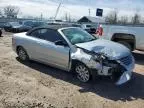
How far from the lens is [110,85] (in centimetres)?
759

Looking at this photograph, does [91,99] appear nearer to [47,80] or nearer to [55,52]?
[47,80]

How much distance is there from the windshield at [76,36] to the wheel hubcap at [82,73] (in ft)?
3.12

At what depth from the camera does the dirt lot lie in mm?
6207

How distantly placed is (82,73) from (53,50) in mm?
1409

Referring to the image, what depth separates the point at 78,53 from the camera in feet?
25.5

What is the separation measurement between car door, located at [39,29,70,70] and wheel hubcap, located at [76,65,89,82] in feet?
1.66

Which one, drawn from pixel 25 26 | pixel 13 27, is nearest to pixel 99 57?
pixel 25 26

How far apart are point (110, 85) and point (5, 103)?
2980mm

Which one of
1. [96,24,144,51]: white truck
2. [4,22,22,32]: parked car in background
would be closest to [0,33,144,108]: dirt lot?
[96,24,144,51]: white truck

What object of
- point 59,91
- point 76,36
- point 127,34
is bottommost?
point 59,91

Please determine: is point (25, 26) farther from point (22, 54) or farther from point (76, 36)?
point (76, 36)

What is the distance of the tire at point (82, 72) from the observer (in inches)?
299

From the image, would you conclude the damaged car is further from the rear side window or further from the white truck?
the white truck

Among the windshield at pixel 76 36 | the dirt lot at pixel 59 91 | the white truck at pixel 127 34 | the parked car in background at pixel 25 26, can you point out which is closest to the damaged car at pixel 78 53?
the windshield at pixel 76 36
